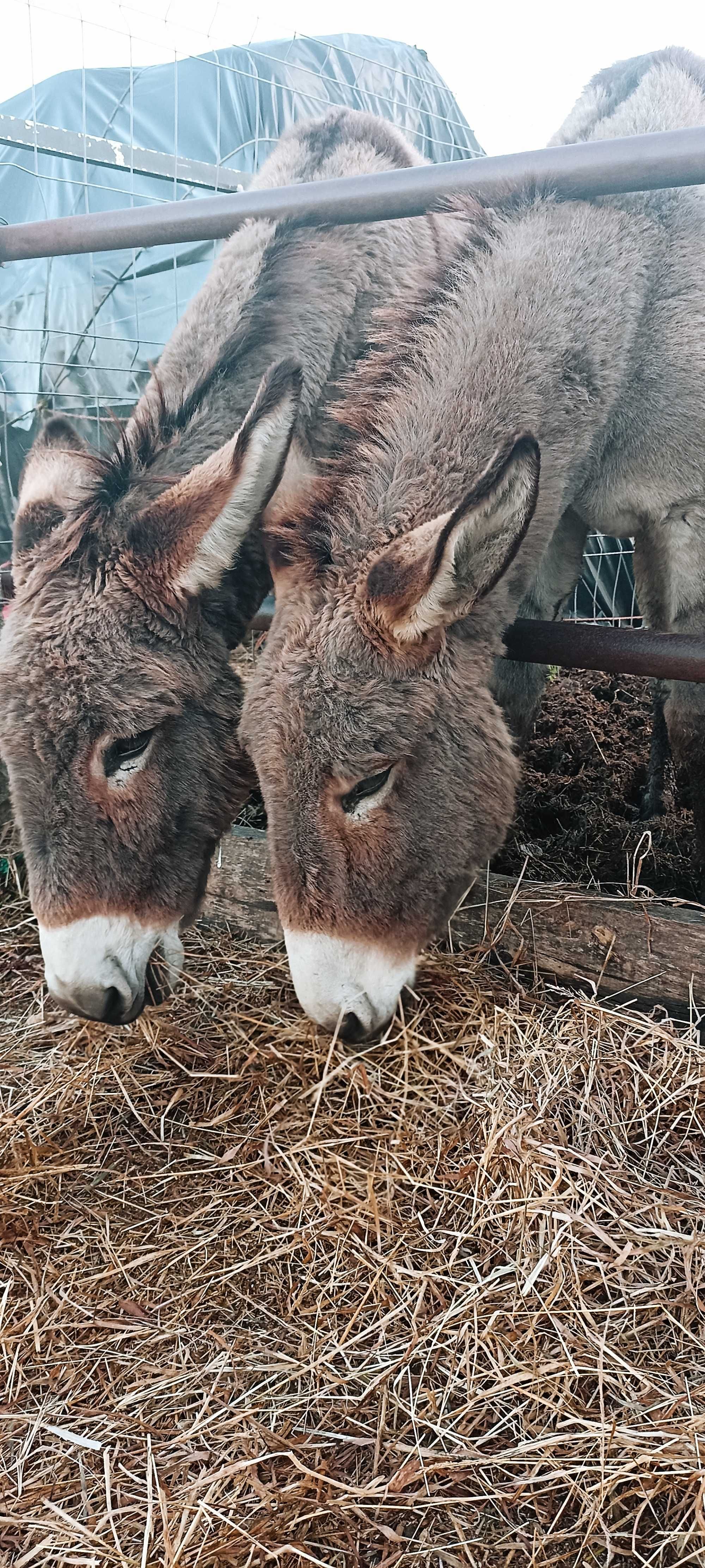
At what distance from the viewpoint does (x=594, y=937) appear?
285cm

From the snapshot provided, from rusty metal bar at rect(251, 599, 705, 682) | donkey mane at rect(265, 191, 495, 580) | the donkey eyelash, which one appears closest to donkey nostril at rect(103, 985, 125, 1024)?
the donkey eyelash

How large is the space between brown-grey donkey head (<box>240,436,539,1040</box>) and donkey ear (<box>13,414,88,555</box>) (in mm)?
774

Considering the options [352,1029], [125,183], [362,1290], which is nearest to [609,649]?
[352,1029]

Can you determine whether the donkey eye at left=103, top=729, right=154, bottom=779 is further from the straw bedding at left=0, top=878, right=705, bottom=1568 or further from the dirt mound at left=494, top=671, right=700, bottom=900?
the dirt mound at left=494, top=671, right=700, bottom=900

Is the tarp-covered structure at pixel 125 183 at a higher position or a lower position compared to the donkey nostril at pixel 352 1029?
higher

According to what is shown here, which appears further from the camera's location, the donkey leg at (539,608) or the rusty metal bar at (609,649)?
the donkey leg at (539,608)

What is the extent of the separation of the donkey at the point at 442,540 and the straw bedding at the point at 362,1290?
47 centimetres

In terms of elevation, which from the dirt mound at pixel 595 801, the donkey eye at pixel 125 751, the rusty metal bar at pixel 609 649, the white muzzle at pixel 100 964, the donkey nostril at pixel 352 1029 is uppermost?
the rusty metal bar at pixel 609 649

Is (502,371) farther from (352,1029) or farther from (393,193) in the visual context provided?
(352,1029)

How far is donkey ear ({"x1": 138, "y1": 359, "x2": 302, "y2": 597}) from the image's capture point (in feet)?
7.71

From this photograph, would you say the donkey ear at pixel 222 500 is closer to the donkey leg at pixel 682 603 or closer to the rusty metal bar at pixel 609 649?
the rusty metal bar at pixel 609 649

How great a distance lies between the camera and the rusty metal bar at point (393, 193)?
6.93ft

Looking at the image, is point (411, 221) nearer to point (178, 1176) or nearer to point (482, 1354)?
point (178, 1176)

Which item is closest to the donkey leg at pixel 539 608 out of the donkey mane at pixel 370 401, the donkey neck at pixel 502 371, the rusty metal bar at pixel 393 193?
the donkey neck at pixel 502 371
